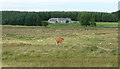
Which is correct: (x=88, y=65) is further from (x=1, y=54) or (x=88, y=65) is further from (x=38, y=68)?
(x=1, y=54)

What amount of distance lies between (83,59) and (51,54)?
2839mm

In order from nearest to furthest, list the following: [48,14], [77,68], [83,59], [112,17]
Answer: [77,68] → [83,59] → [112,17] → [48,14]

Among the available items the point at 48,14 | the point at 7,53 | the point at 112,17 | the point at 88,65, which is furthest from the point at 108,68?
the point at 48,14

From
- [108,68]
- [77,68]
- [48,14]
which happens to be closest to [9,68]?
[77,68]

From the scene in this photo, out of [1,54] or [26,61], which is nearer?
[26,61]

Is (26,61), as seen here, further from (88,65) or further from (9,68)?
(88,65)

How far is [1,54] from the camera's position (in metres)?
15.1

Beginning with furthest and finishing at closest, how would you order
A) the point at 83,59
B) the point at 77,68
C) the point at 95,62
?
the point at 83,59, the point at 95,62, the point at 77,68

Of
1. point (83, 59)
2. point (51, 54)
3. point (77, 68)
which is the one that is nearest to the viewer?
point (77, 68)

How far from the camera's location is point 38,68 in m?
10.9

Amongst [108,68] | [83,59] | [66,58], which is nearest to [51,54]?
[66,58]

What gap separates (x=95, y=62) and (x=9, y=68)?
5.45 m

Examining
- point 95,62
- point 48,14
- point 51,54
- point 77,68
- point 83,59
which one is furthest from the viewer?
point 48,14

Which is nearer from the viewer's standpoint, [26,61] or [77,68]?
[77,68]
